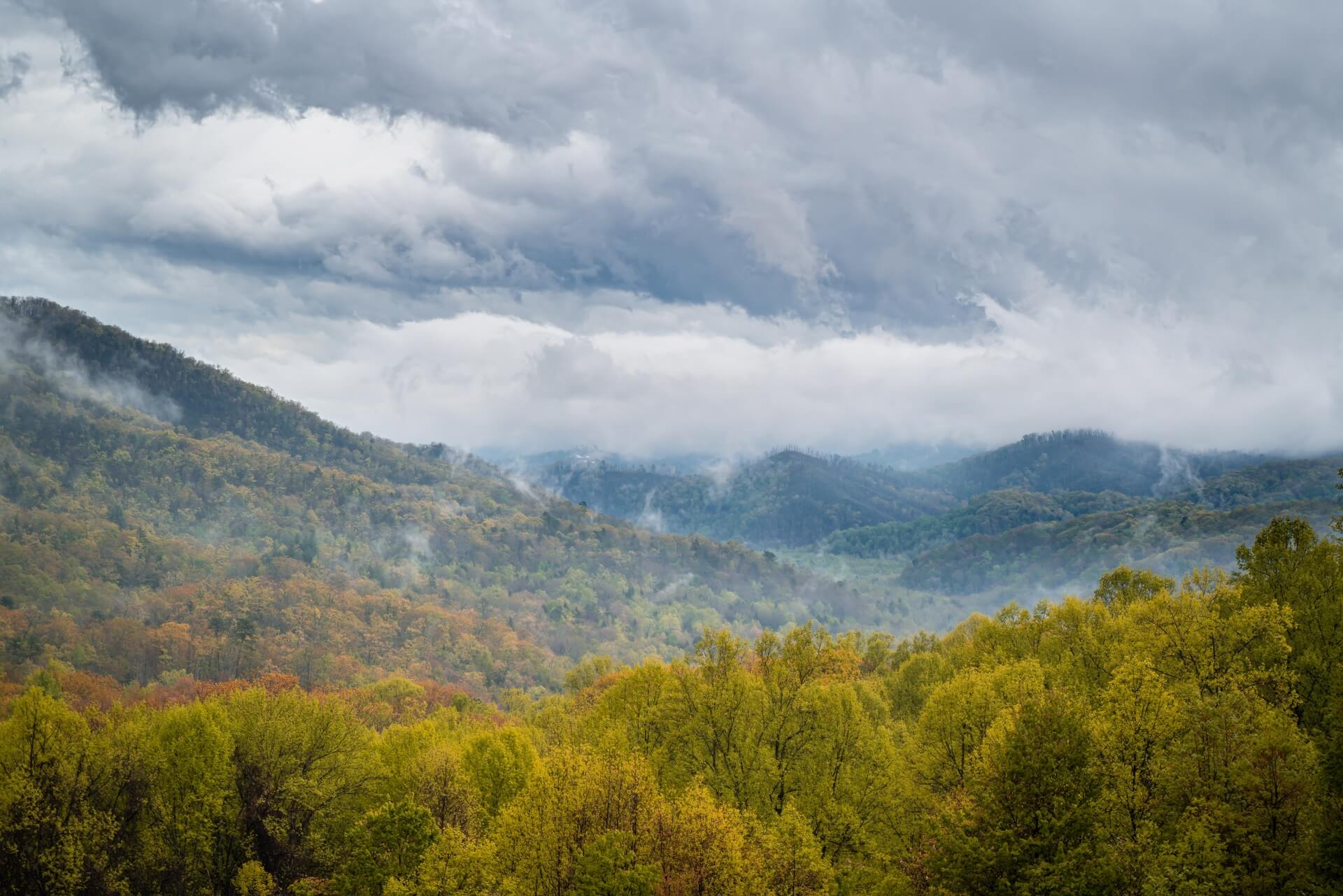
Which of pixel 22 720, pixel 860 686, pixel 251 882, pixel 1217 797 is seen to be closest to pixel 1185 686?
pixel 1217 797

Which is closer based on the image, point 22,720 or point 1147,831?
point 1147,831

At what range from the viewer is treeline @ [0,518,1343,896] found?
A: 111 feet

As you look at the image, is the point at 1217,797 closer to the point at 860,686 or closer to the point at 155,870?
the point at 860,686

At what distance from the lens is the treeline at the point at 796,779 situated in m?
33.8

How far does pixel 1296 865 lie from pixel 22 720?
80.1m

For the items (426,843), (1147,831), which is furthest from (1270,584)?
(426,843)

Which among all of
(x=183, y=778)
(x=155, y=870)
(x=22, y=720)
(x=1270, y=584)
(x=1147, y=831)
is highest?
(x=1270, y=584)

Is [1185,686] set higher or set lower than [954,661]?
higher

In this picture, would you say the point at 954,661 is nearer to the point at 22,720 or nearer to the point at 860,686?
the point at 860,686

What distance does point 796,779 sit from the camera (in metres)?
52.7

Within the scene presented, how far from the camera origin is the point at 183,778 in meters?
64.4

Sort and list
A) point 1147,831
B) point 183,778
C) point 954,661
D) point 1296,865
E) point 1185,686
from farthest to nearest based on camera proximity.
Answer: point 954,661 < point 183,778 < point 1185,686 < point 1147,831 < point 1296,865

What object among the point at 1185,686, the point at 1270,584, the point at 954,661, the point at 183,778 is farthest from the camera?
the point at 954,661

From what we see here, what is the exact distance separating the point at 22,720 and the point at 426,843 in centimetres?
3894
